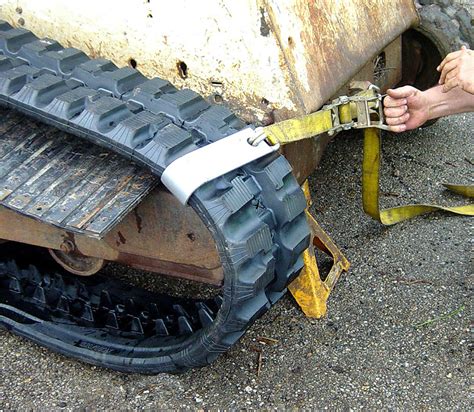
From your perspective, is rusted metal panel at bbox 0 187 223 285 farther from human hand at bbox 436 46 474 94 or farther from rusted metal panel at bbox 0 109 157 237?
human hand at bbox 436 46 474 94

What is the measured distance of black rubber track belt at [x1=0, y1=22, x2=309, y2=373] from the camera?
72.5 inches

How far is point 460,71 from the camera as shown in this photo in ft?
7.74

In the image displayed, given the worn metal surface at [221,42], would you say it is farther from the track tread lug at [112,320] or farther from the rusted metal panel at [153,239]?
the track tread lug at [112,320]

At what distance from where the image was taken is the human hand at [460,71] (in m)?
2.34

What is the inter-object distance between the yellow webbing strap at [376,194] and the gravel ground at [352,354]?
0.04 meters

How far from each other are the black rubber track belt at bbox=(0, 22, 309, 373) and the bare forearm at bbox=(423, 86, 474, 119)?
821 mm

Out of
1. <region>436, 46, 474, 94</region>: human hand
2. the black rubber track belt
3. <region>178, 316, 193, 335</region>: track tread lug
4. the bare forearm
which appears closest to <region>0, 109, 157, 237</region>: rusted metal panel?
the black rubber track belt

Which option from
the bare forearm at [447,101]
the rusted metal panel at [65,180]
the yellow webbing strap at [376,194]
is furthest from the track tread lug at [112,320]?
the bare forearm at [447,101]

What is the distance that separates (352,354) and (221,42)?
1.00 meters

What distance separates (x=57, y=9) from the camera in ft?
7.61


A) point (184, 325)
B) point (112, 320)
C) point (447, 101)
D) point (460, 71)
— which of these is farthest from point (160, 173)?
point (447, 101)

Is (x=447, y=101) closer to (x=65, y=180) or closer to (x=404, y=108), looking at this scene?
(x=404, y=108)

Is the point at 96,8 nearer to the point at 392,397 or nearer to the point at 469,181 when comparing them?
the point at 392,397

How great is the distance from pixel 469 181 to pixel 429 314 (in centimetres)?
111
